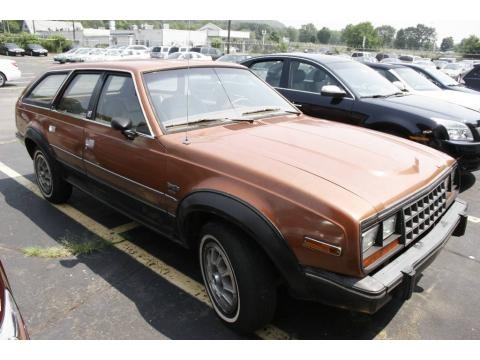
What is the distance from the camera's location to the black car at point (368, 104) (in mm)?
4914

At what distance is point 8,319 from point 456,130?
500 centimetres

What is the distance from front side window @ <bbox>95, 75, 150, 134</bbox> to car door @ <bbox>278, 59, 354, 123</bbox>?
277 centimetres

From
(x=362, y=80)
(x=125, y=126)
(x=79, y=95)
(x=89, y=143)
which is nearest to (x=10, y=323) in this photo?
(x=125, y=126)

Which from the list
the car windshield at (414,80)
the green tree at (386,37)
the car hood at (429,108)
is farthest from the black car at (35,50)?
the green tree at (386,37)

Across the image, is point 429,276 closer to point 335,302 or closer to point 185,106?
point 335,302

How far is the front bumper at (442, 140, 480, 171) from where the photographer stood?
482 centimetres

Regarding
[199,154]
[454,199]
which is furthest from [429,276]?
[199,154]

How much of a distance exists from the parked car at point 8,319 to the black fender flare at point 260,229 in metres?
1.19

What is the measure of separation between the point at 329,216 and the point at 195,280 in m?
1.62

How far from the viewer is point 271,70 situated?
6.56 metres

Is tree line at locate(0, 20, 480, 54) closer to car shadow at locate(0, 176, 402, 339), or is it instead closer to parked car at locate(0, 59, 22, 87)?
parked car at locate(0, 59, 22, 87)

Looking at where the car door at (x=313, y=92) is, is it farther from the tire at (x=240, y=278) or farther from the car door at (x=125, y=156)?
the tire at (x=240, y=278)

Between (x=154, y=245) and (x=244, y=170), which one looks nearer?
(x=244, y=170)

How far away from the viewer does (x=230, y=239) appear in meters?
2.51
